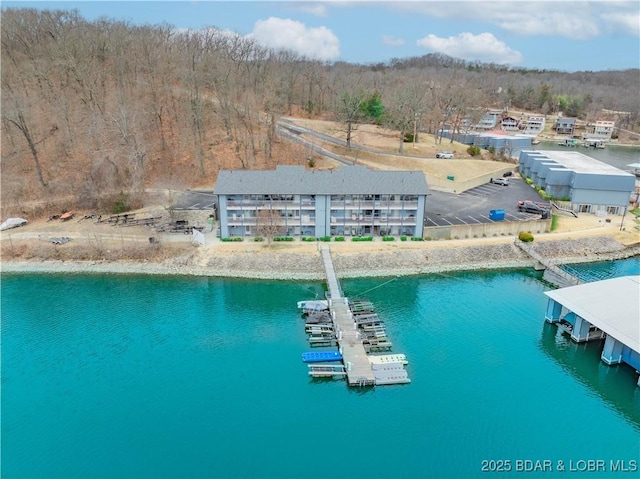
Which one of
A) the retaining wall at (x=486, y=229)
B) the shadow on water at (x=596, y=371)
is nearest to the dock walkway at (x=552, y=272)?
the retaining wall at (x=486, y=229)

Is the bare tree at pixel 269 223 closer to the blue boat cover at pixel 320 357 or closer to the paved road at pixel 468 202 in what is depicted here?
the paved road at pixel 468 202

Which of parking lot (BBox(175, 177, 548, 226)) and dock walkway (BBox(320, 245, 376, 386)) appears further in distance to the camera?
parking lot (BBox(175, 177, 548, 226))

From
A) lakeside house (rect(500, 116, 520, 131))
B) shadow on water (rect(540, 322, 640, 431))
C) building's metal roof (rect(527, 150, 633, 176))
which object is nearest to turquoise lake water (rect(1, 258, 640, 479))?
shadow on water (rect(540, 322, 640, 431))

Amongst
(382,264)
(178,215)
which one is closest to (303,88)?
(178,215)

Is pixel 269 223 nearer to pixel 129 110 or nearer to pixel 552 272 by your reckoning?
pixel 552 272

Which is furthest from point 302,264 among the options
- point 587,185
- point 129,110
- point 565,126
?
point 565,126

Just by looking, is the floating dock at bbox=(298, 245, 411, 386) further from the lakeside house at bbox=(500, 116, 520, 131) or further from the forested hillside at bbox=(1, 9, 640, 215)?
the lakeside house at bbox=(500, 116, 520, 131)
